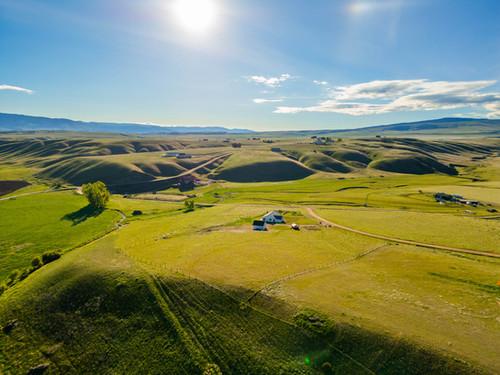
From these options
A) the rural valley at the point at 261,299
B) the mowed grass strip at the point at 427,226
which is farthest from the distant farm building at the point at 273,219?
the mowed grass strip at the point at 427,226

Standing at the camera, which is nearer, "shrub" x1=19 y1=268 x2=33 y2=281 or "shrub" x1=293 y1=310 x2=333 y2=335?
"shrub" x1=293 y1=310 x2=333 y2=335

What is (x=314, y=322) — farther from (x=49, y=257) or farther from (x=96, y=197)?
(x=96, y=197)

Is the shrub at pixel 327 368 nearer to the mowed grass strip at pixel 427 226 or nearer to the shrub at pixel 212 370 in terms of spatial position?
the shrub at pixel 212 370

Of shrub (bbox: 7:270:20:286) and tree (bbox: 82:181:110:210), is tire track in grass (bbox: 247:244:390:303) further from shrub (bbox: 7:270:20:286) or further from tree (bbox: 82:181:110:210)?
tree (bbox: 82:181:110:210)

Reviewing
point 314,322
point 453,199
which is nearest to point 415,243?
point 314,322

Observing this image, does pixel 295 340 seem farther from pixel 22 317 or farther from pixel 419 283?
pixel 22 317

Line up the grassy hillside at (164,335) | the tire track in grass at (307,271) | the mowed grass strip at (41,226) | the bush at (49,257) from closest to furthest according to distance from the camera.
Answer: the grassy hillside at (164,335) < the tire track in grass at (307,271) < the bush at (49,257) < the mowed grass strip at (41,226)

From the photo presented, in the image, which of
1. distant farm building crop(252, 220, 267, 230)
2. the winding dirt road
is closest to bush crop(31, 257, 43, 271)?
distant farm building crop(252, 220, 267, 230)
